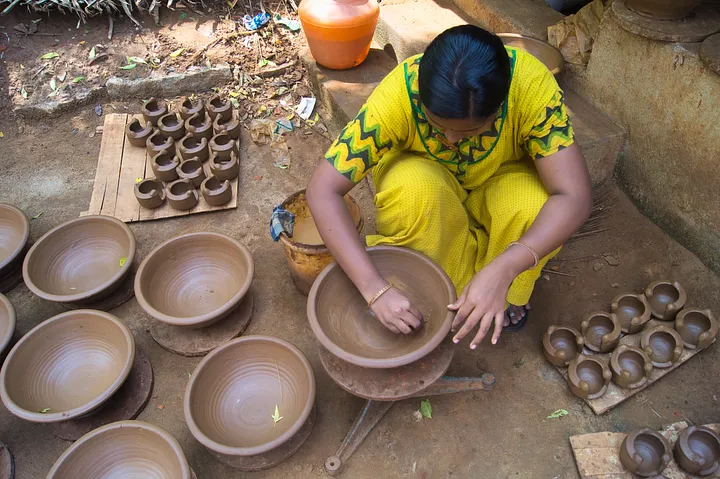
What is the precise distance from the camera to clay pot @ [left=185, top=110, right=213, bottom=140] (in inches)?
137

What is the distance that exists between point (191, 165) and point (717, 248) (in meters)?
3.04

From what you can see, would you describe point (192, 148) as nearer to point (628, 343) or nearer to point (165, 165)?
point (165, 165)

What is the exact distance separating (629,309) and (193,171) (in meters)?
2.68

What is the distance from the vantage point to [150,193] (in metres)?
3.07

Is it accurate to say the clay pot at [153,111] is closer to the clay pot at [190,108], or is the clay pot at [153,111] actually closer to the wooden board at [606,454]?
the clay pot at [190,108]

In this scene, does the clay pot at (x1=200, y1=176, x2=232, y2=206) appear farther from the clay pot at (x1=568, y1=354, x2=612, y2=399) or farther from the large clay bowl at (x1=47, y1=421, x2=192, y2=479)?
the clay pot at (x1=568, y1=354, x2=612, y2=399)

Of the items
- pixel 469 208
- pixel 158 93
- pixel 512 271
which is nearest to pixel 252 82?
pixel 158 93

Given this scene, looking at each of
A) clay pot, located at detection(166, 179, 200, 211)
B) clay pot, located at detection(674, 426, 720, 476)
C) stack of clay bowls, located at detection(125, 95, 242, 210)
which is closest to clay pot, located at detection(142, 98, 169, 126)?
stack of clay bowls, located at detection(125, 95, 242, 210)

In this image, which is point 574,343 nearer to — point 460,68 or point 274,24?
point 460,68

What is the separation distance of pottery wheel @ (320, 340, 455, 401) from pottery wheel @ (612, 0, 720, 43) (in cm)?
183

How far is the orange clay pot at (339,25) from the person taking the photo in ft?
11.1

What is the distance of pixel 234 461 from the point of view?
203 centimetres

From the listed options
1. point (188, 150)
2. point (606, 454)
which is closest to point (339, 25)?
point (188, 150)

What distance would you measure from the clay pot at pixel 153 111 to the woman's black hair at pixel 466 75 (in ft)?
8.81
